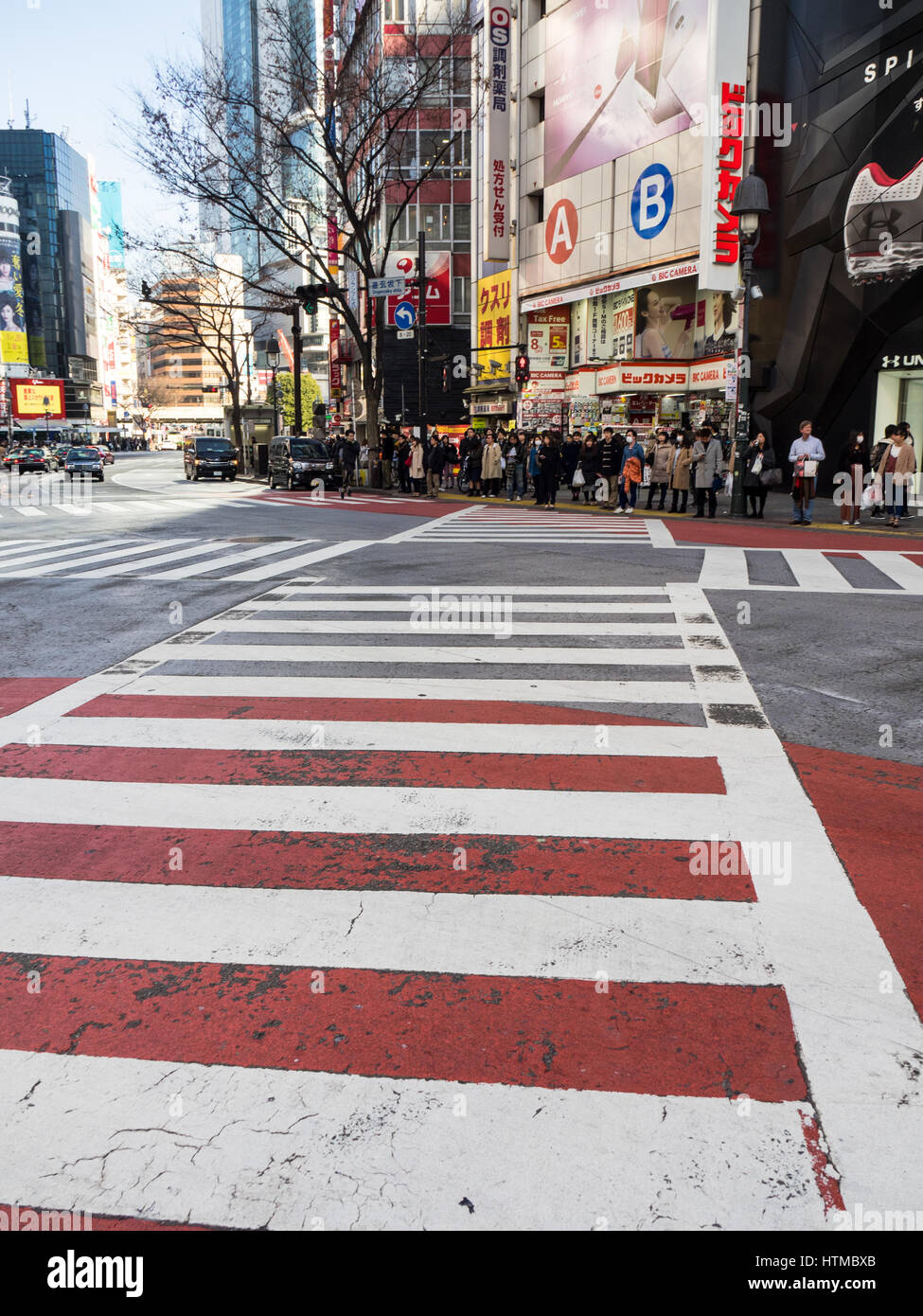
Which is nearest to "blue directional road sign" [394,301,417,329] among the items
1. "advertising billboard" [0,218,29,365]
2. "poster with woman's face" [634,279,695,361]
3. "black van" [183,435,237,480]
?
"black van" [183,435,237,480]

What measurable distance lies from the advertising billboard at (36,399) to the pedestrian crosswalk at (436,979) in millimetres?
138606

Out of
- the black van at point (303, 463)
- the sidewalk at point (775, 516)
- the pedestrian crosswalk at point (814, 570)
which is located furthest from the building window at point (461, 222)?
A: the pedestrian crosswalk at point (814, 570)

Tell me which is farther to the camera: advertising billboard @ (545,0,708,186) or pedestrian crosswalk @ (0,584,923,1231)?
advertising billboard @ (545,0,708,186)

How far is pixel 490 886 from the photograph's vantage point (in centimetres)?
421

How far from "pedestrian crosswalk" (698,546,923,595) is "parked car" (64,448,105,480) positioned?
42977 mm

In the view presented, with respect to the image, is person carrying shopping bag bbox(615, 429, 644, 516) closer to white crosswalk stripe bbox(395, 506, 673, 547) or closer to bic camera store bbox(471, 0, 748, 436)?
white crosswalk stripe bbox(395, 506, 673, 547)

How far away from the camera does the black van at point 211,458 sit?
Answer: 155 ft

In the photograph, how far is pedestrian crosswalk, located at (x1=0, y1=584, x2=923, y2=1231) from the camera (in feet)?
8.43

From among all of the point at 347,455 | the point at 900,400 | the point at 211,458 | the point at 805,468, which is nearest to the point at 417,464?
the point at 347,455

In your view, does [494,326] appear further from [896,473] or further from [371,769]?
[371,769]

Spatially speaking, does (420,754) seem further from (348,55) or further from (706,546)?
(348,55)

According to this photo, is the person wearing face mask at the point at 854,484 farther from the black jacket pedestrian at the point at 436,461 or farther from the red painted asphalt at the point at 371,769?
the red painted asphalt at the point at 371,769

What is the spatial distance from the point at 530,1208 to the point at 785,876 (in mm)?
2178

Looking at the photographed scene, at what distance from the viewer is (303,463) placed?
3881 cm
